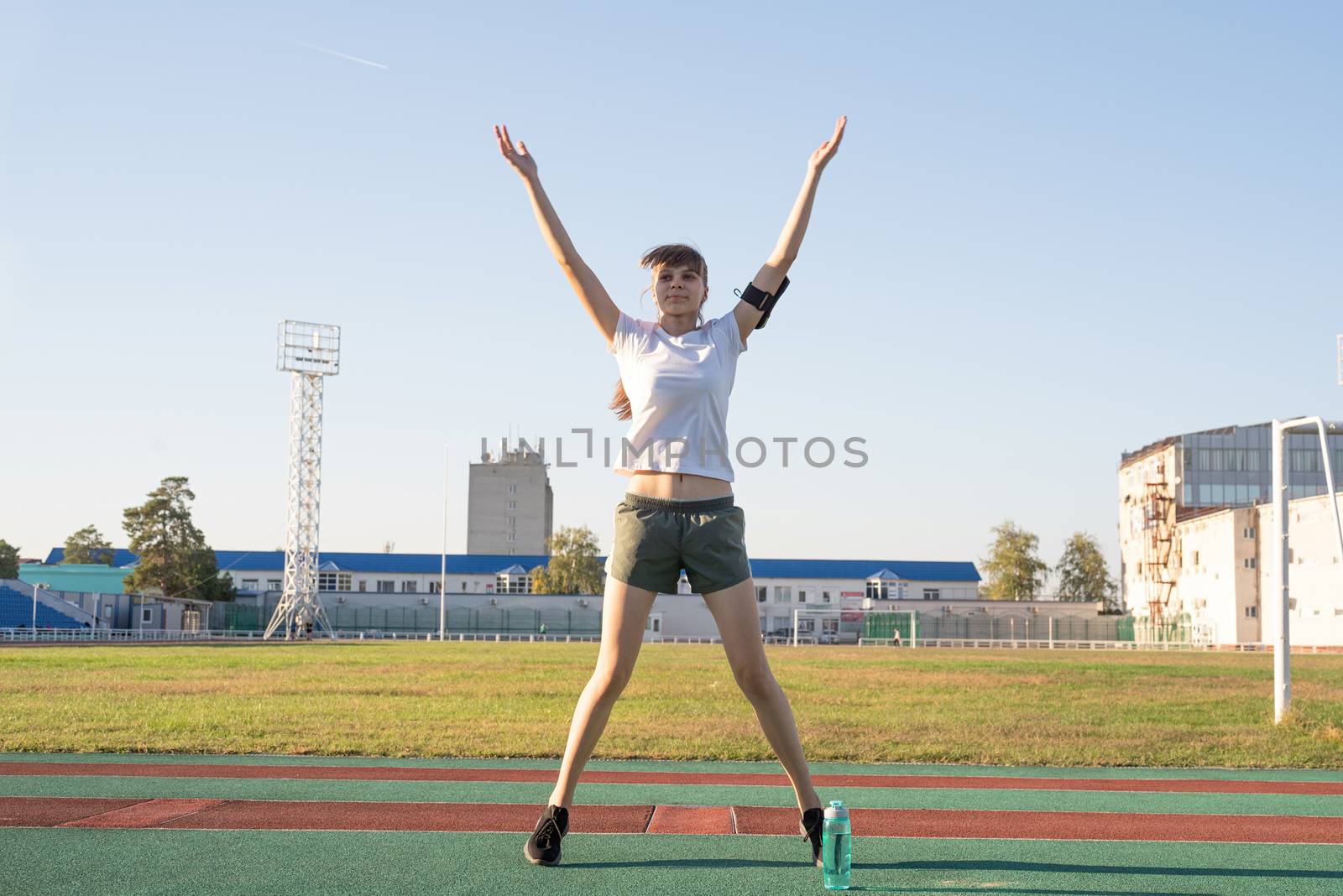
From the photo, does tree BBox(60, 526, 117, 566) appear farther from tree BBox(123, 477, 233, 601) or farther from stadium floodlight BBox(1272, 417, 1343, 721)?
stadium floodlight BBox(1272, 417, 1343, 721)

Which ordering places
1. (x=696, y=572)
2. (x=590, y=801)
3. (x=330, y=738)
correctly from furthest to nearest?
1. (x=330, y=738)
2. (x=590, y=801)
3. (x=696, y=572)

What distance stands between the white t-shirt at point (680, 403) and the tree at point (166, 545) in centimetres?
8028

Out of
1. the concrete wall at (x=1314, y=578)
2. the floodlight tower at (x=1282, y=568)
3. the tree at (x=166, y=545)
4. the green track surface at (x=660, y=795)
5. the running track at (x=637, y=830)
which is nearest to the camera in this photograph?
the running track at (x=637, y=830)

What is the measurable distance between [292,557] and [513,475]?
54560 millimetres

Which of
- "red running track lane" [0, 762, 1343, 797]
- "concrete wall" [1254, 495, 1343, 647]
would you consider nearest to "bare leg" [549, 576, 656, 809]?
"red running track lane" [0, 762, 1343, 797]

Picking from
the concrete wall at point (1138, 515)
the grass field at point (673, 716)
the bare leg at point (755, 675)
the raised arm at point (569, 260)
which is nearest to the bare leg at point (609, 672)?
the bare leg at point (755, 675)

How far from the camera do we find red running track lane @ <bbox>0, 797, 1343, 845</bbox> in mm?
5629

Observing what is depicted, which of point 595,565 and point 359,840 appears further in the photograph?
point 595,565

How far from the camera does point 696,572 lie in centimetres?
472

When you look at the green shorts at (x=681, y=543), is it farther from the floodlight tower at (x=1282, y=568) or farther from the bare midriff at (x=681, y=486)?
the floodlight tower at (x=1282, y=568)

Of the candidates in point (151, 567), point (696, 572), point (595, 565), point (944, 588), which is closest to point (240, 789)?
point (696, 572)

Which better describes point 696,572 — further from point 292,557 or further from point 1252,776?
point 292,557

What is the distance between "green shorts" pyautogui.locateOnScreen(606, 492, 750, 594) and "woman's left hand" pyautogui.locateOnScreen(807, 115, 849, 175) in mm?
1427

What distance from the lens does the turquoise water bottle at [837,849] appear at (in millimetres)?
4363
